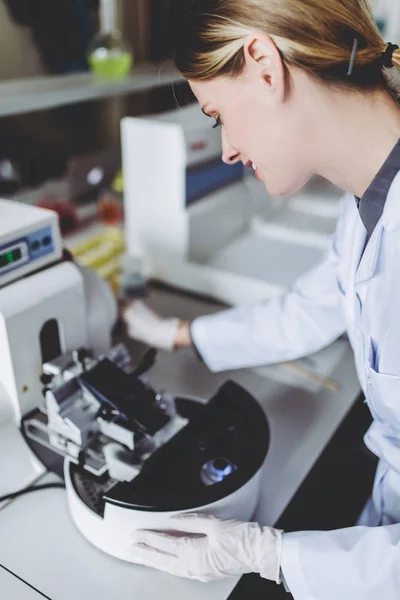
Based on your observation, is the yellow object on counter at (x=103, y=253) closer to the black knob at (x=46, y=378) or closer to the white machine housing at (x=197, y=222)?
the white machine housing at (x=197, y=222)

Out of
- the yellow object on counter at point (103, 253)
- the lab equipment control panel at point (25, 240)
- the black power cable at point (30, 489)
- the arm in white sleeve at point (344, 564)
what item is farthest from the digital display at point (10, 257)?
the arm in white sleeve at point (344, 564)

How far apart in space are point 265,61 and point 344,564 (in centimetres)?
69

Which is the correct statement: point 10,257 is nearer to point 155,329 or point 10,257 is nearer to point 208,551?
point 155,329

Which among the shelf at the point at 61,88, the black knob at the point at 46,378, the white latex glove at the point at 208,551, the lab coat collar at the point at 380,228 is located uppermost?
the shelf at the point at 61,88

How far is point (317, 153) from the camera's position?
31.8 inches

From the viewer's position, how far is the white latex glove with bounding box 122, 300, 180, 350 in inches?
50.9

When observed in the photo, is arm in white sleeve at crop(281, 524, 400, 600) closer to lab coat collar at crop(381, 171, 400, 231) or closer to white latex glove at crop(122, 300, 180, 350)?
lab coat collar at crop(381, 171, 400, 231)

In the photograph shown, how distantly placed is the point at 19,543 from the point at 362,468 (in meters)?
0.85

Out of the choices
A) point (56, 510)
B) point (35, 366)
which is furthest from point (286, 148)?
point (56, 510)

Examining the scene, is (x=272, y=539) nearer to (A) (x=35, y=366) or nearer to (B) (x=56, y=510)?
(B) (x=56, y=510)

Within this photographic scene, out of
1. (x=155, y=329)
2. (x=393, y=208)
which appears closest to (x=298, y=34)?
(x=393, y=208)

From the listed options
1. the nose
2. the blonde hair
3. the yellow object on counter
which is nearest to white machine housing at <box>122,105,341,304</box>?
the yellow object on counter

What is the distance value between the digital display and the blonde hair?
429 millimetres

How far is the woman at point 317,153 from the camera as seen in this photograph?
0.71 meters
